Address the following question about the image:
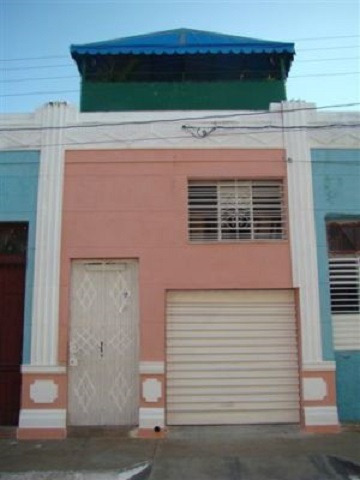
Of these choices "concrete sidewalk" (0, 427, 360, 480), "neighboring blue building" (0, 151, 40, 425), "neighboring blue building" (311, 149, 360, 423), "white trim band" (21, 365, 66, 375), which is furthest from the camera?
"neighboring blue building" (0, 151, 40, 425)

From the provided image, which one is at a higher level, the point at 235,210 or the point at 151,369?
the point at 235,210

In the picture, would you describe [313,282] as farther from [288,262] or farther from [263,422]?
[263,422]

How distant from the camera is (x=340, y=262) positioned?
31.3ft

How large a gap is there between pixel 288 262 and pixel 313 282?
1.73 ft

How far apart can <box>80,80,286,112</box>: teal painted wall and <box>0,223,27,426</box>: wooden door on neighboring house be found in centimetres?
277

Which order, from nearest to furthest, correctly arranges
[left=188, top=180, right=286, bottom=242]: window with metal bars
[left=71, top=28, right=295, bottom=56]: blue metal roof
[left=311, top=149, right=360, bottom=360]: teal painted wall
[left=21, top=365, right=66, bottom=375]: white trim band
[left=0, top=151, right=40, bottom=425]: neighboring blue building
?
[left=21, top=365, right=66, bottom=375]: white trim band, [left=0, top=151, right=40, bottom=425]: neighboring blue building, [left=311, top=149, right=360, bottom=360]: teal painted wall, [left=188, top=180, right=286, bottom=242]: window with metal bars, [left=71, top=28, right=295, bottom=56]: blue metal roof

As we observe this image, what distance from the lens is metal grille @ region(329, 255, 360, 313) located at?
941 cm

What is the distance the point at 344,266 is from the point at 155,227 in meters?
3.33

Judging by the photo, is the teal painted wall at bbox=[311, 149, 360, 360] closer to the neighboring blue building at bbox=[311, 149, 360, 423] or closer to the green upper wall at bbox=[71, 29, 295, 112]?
the neighboring blue building at bbox=[311, 149, 360, 423]

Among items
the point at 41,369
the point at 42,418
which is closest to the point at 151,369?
the point at 41,369

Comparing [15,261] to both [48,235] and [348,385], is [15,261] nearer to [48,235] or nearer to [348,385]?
[48,235]

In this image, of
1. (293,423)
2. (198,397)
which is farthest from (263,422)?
(198,397)

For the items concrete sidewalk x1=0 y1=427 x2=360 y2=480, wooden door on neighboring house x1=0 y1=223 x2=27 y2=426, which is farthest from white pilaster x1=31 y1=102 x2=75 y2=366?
concrete sidewalk x1=0 y1=427 x2=360 y2=480

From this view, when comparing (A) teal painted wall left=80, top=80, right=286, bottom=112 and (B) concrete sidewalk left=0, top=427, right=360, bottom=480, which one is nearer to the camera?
(B) concrete sidewalk left=0, top=427, right=360, bottom=480
